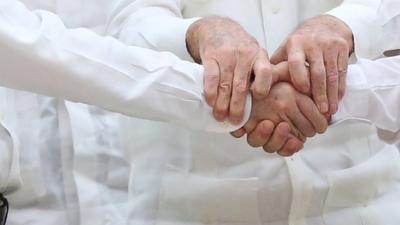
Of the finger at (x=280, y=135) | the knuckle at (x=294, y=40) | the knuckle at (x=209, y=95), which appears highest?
the knuckle at (x=294, y=40)

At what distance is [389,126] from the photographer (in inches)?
48.6

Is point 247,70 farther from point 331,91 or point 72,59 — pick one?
point 72,59

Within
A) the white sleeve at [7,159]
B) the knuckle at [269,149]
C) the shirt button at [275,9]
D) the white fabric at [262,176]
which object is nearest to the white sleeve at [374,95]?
the white fabric at [262,176]

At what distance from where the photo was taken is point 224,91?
43.7 inches

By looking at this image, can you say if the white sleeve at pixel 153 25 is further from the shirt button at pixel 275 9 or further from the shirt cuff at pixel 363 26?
the shirt cuff at pixel 363 26

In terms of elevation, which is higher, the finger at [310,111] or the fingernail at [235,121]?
the fingernail at [235,121]

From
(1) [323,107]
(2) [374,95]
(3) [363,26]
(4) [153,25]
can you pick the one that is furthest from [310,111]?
A: (4) [153,25]

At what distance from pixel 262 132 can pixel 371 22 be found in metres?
0.33

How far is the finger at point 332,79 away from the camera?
1.15 m

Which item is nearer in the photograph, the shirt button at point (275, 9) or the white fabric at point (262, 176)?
the white fabric at point (262, 176)

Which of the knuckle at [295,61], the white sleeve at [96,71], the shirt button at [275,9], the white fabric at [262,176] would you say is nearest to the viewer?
the white sleeve at [96,71]

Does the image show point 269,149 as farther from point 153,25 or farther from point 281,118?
point 153,25

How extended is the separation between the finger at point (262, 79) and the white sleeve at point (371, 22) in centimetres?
23

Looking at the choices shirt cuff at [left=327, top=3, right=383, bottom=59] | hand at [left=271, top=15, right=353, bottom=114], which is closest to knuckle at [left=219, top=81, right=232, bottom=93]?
hand at [left=271, top=15, right=353, bottom=114]
